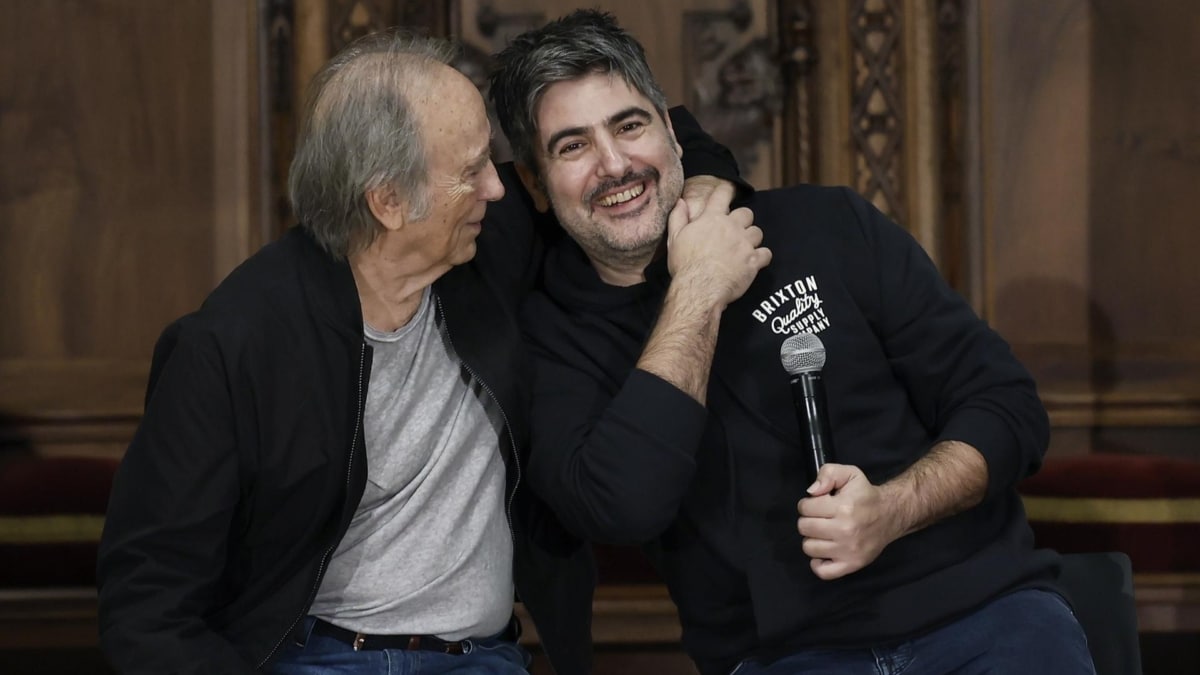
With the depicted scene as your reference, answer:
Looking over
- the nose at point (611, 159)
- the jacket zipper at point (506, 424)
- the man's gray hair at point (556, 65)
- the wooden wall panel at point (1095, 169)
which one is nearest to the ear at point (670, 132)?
the man's gray hair at point (556, 65)

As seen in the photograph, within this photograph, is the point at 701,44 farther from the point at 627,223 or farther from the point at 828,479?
the point at 828,479

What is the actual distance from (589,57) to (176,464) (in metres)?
0.81

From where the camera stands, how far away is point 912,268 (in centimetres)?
190

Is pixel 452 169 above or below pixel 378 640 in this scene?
above

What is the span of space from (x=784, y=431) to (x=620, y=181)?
0.42m

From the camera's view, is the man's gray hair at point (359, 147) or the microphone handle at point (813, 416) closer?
the microphone handle at point (813, 416)

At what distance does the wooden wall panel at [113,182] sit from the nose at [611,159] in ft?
5.16

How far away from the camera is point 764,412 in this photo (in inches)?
73.0

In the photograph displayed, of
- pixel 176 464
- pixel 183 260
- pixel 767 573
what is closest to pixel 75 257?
pixel 183 260

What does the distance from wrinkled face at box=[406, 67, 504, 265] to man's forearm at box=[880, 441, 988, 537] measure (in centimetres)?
65

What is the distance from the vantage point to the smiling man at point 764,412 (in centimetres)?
170

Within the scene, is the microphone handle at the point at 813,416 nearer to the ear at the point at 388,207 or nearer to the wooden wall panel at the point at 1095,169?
the ear at the point at 388,207

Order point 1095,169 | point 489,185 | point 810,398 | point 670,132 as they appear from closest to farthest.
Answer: point 810,398 < point 489,185 < point 670,132 < point 1095,169

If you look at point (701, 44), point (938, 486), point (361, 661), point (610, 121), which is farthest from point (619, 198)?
point (701, 44)
